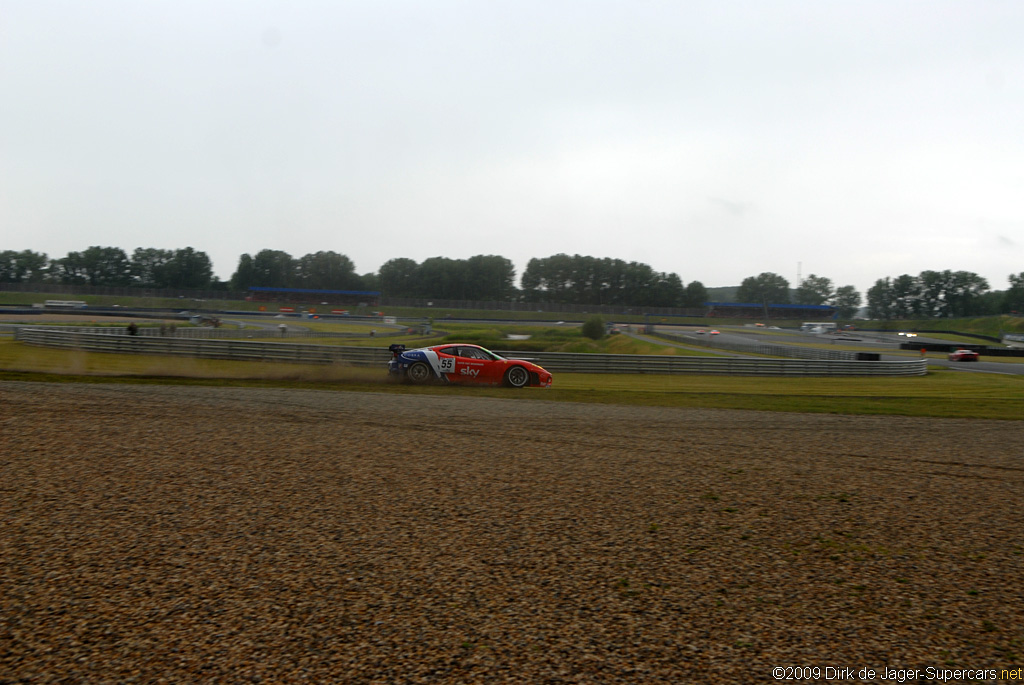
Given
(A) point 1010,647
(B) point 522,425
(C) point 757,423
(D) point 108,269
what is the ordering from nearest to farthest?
1. (A) point 1010,647
2. (B) point 522,425
3. (C) point 757,423
4. (D) point 108,269

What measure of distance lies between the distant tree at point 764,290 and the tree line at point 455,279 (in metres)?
21.3

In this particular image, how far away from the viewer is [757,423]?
40.2 feet

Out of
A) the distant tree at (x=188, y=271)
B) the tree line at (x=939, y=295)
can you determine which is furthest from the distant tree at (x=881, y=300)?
the distant tree at (x=188, y=271)

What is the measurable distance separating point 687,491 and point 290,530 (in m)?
3.91

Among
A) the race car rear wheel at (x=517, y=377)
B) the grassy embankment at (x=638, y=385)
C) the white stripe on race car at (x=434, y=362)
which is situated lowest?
the grassy embankment at (x=638, y=385)

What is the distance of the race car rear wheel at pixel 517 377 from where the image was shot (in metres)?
18.4

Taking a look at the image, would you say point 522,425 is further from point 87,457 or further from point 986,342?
point 986,342

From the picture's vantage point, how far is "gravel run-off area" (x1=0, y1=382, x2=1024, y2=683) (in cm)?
342

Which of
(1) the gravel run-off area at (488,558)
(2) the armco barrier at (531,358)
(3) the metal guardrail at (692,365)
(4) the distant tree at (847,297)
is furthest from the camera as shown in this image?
(4) the distant tree at (847,297)

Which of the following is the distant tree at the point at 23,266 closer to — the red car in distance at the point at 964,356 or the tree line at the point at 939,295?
the red car in distance at the point at 964,356

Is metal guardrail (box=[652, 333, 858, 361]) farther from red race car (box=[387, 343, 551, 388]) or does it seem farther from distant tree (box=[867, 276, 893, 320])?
distant tree (box=[867, 276, 893, 320])

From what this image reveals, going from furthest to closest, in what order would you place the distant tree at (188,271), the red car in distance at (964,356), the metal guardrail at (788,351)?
the distant tree at (188,271) < the red car in distance at (964,356) < the metal guardrail at (788,351)

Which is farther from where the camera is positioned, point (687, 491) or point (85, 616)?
point (687, 491)

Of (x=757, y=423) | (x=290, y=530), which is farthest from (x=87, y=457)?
(x=757, y=423)
